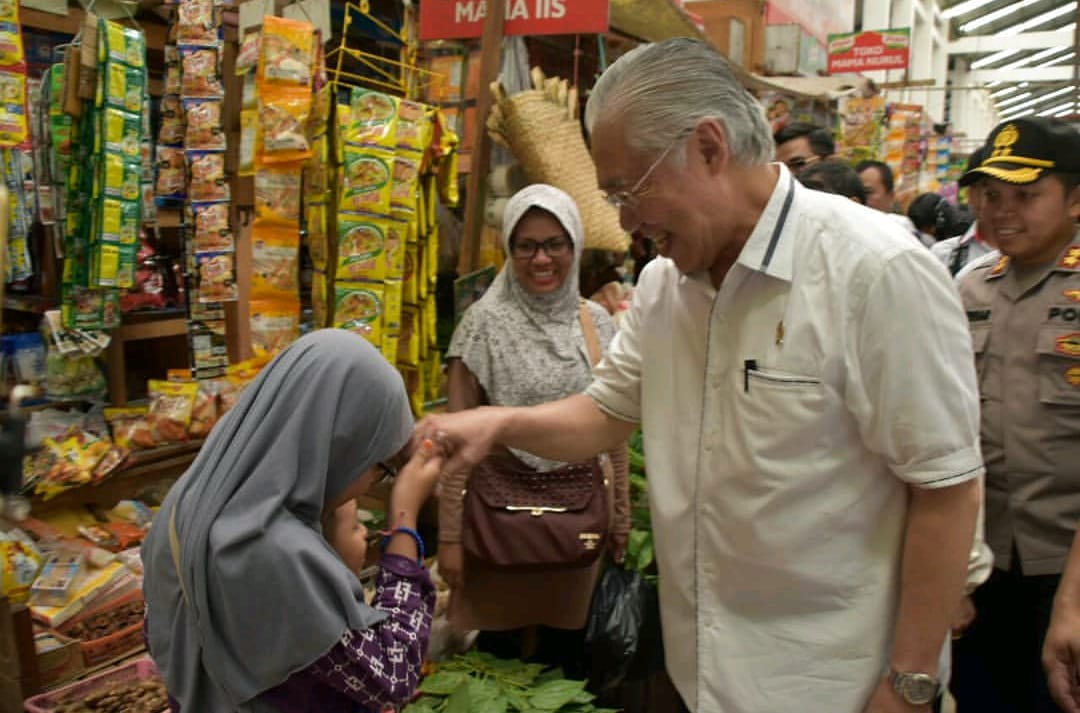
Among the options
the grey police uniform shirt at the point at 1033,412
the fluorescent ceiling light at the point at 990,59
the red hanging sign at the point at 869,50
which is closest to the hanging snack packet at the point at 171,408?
the grey police uniform shirt at the point at 1033,412

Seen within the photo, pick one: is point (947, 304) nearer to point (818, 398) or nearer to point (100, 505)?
point (818, 398)

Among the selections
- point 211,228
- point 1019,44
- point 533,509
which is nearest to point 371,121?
point 211,228

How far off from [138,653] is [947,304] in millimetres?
2385

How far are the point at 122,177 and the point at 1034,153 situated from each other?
2.53 metres

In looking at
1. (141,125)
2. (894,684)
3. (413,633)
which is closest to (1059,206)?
(894,684)

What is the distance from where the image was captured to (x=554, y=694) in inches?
91.2

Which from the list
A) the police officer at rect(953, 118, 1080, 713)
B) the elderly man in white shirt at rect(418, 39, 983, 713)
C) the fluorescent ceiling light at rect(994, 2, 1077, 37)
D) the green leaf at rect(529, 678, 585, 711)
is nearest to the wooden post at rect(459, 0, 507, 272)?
the green leaf at rect(529, 678, 585, 711)

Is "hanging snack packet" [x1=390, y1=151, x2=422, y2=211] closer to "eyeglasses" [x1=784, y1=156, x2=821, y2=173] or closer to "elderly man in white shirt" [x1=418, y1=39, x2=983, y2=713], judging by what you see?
"elderly man in white shirt" [x1=418, y1=39, x2=983, y2=713]

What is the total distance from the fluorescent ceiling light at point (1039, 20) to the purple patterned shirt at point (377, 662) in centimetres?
1977

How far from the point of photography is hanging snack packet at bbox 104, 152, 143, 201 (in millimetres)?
2373

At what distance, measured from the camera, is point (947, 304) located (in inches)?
44.8

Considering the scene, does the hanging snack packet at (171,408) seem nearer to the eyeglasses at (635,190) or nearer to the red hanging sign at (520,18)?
the red hanging sign at (520,18)

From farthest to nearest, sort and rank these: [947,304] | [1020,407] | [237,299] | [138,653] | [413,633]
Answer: [237,299]
[138,653]
[1020,407]
[413,633]
[947,304]

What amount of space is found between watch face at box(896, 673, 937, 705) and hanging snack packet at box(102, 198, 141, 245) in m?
2.37
